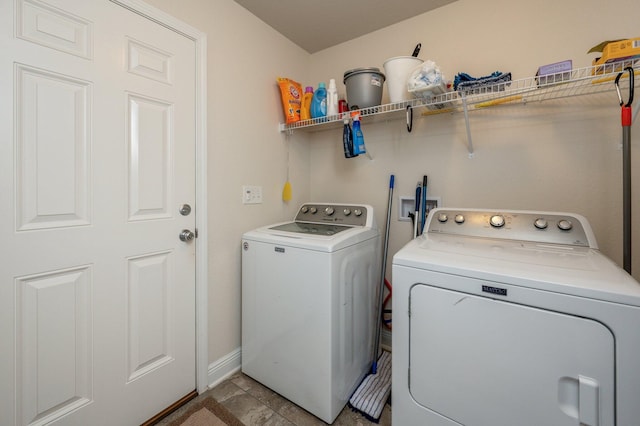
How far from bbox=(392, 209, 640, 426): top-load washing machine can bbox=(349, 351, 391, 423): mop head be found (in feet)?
1.07

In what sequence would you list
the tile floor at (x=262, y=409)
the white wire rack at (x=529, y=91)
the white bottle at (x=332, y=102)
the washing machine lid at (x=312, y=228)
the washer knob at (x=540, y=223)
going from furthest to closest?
1. the white bottle at (x=332, y=102)
2. the washing machine lid at (x=312, y=228)
3. the tile floor at (x=262, y=409)
4. the washer knob at (x=540, y=223)
5. the white wire rack at (x=529, y=91)

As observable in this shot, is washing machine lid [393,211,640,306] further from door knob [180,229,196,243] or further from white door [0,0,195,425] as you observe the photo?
white door [0,0,195,425]

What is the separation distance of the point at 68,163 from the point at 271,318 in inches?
47.7

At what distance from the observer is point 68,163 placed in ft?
3.67

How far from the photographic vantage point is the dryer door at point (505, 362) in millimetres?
826

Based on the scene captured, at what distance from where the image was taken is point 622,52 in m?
1.11

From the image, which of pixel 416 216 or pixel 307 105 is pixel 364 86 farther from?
pixel 416 216

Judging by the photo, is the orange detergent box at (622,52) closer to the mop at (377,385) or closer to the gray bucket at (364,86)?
the gray bucket at (364,86)

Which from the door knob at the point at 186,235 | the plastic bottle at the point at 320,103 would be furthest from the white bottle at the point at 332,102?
the door knob at the point at 186,235

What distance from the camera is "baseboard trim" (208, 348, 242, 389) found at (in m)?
1.66

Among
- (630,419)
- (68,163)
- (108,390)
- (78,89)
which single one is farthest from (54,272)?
(630,419)

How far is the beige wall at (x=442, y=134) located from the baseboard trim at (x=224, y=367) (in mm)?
51

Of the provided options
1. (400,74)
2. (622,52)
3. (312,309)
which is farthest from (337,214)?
(622,52)

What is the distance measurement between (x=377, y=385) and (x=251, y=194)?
4.78ft
